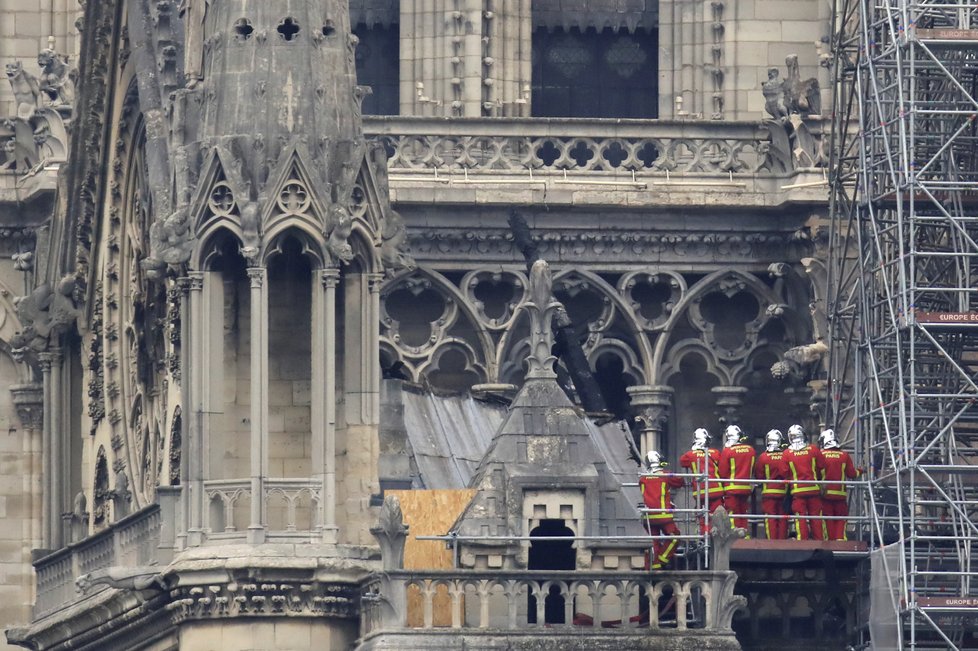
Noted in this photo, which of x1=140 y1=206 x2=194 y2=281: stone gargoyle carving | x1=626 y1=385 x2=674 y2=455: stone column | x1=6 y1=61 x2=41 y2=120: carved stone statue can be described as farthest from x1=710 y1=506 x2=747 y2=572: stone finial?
x1=6 y1=61 x2=41 y2=120: carved stone statue

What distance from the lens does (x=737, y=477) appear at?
90062 mm

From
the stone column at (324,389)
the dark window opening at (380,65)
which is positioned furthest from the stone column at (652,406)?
the stone column at (324,389)

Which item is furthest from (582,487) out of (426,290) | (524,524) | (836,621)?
(426,290)

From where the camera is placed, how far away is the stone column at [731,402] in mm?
103500

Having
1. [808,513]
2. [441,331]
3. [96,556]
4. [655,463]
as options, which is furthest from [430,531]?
[441,331]

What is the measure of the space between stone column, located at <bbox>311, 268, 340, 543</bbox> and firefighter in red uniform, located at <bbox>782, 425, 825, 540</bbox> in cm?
808

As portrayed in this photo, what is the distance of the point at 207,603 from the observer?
8412 cm

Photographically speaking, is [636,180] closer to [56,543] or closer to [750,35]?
[750,35]

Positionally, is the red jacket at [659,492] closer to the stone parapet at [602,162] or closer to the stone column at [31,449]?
the stone parapet at [602,162]

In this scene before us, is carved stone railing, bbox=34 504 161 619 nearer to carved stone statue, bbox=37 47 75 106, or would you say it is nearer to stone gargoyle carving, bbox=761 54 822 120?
carved stone statue, bbox=37 47 75 106

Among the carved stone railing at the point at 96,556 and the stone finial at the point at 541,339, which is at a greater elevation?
the stone finial at the point at 541,339

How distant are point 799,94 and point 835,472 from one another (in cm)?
1350

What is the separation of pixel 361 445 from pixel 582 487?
2664 millimetres

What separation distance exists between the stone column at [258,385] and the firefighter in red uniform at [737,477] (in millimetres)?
7570
